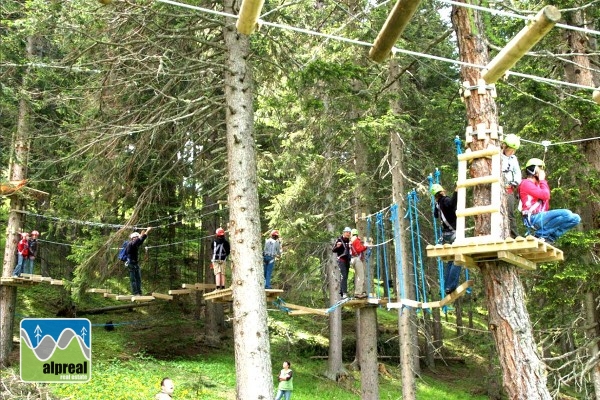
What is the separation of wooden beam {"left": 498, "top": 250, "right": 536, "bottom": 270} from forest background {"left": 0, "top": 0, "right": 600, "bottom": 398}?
6.82 ft

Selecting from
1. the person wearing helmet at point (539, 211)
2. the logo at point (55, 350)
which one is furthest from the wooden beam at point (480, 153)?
the logo at point (55, 350)

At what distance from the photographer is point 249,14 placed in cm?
427

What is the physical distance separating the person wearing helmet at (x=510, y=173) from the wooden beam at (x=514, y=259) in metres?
0.39

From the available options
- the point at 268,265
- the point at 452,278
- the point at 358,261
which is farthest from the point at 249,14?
the point at 268,265

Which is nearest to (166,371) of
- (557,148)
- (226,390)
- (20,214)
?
(226,390)

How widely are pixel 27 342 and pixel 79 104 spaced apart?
396 inches

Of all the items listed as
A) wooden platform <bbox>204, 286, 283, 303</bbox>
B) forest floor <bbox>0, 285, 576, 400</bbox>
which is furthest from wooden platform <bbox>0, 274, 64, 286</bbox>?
wooden platform <bbox>204, 286, 283, 303</bbox>

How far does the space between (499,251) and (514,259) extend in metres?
0.30

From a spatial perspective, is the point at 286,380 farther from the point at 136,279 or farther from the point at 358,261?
the point at 136,279

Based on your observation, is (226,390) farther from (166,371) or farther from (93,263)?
(93,263)

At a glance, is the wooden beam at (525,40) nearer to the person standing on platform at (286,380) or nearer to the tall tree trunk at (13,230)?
the person standing on platform at (286,380)

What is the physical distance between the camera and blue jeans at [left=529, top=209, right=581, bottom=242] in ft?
22.4

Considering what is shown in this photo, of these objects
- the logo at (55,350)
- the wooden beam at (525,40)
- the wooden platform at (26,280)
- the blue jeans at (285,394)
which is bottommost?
the blue jeans at (285,394)

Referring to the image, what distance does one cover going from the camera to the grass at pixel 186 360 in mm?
14624
